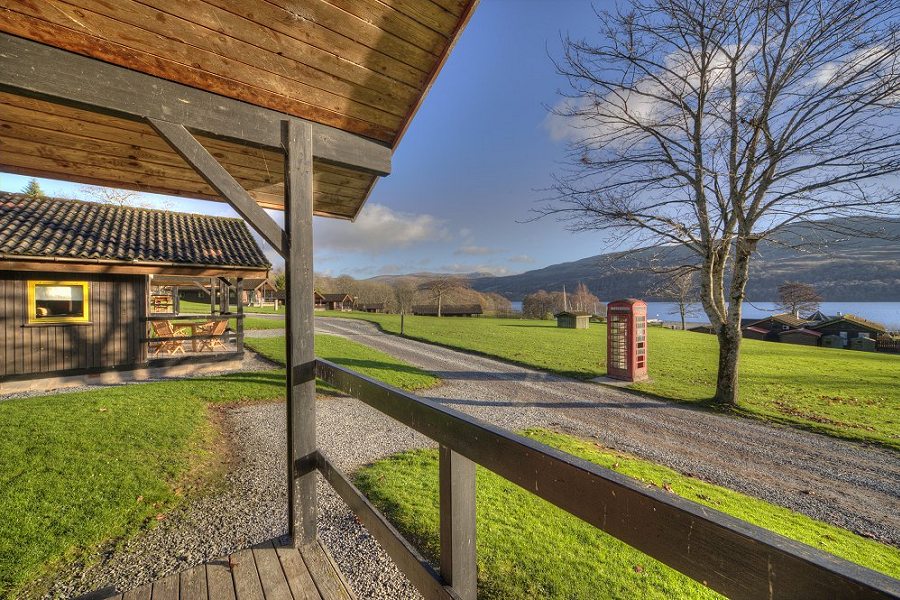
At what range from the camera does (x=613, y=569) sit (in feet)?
9.83

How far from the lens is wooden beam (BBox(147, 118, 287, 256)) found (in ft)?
7.53

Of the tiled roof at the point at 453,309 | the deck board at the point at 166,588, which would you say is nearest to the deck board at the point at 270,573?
the deck board at the point at 166,588

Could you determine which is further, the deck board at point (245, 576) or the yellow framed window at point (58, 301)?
the yellow framed window at point (58, 301)

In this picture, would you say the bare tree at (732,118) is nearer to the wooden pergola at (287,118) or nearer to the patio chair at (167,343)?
the wooden pergola at (287,118)

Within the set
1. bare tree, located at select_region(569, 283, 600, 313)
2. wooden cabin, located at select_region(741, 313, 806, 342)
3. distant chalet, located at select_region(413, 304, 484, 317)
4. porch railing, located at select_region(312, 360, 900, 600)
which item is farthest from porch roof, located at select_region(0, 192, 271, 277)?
wooden cabin, located at select_region(741, 313, 806, 342)

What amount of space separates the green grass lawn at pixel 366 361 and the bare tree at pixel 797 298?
55.6 m

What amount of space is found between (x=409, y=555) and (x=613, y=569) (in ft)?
7.33

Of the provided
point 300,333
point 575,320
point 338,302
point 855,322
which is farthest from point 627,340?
point 338,302

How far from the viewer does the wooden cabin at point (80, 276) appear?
28.3 feet

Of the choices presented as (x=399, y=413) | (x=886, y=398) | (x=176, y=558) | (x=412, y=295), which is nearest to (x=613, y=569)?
(x=399, y=413)

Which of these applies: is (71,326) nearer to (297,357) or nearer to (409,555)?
(297,357)

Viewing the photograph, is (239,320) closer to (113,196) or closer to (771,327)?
(113,196)

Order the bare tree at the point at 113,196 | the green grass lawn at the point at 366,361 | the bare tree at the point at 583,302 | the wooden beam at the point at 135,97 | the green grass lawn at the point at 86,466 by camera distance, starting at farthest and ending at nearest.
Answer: the bare tree at the point at 583,302
the bare tree at the point at 113,196
the green grass lawn at the point at 366,361
the green grass lawn at the point at 86,466
the wooden beam at the point at 135,97

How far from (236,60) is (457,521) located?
2975 mm
